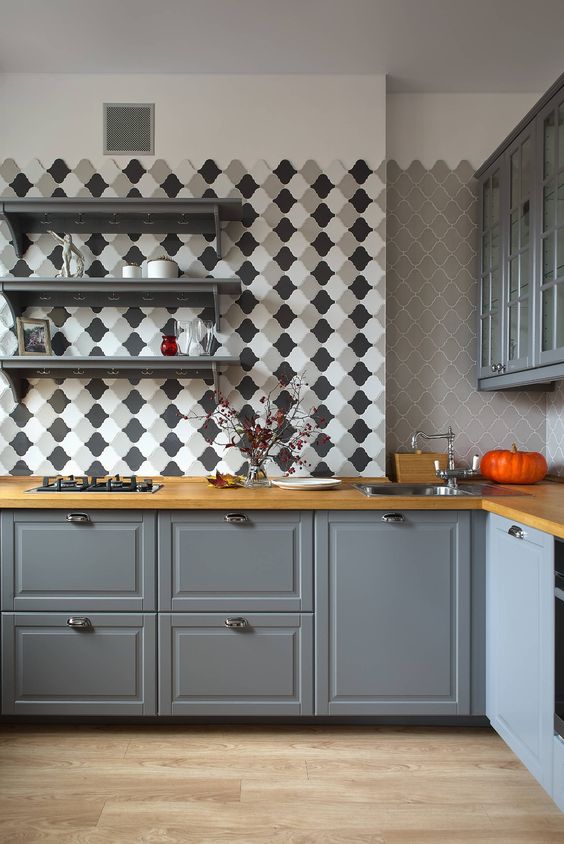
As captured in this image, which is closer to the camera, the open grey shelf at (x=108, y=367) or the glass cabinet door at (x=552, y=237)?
the glass cabinet door at (x=552, y=237)

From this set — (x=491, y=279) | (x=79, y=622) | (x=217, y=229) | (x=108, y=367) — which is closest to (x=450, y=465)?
(x=491, y=279)

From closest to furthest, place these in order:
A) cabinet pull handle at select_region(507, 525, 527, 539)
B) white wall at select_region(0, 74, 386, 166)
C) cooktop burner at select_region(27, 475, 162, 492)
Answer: cabinet pull handle at select_region(507, 525, 527, 539)
cooktop burner at select_region(27, 475, 162, 492)
white wall at select_region(0, 74, 386, 166)

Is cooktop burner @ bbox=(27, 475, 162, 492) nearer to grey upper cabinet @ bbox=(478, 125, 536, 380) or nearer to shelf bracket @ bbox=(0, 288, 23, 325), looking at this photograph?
shelf bracket @ bbox=(0, 288, 23, 325)

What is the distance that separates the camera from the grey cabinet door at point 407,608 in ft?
8.23

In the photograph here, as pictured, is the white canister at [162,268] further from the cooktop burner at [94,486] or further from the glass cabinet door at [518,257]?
the glass cabinet door at [518,257]

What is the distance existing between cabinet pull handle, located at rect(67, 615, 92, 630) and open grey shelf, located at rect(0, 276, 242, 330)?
142cm

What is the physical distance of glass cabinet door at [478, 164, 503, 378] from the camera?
298cm

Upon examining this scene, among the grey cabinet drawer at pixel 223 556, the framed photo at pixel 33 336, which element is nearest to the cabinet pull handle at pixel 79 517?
the grey cabinet drawer at pixel 223 556

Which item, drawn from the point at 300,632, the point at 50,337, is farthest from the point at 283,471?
the point at 50,337

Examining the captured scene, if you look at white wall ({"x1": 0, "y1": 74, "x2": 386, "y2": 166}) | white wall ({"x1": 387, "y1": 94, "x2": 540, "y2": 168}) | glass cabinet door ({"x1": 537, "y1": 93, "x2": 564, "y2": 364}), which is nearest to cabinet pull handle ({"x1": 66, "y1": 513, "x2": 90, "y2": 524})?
white wall ({"x1": 0, "y1": 74, "x2": 386, "y2": 166})

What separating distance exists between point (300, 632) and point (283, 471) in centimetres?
84

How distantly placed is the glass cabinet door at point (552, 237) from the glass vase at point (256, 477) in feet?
3.99

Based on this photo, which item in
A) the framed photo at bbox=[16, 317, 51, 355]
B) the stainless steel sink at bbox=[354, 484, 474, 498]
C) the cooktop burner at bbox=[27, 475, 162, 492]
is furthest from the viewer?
the framed photo at bbox=[16, 317, 51, 355]

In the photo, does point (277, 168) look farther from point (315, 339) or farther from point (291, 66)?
point (315, 339)
